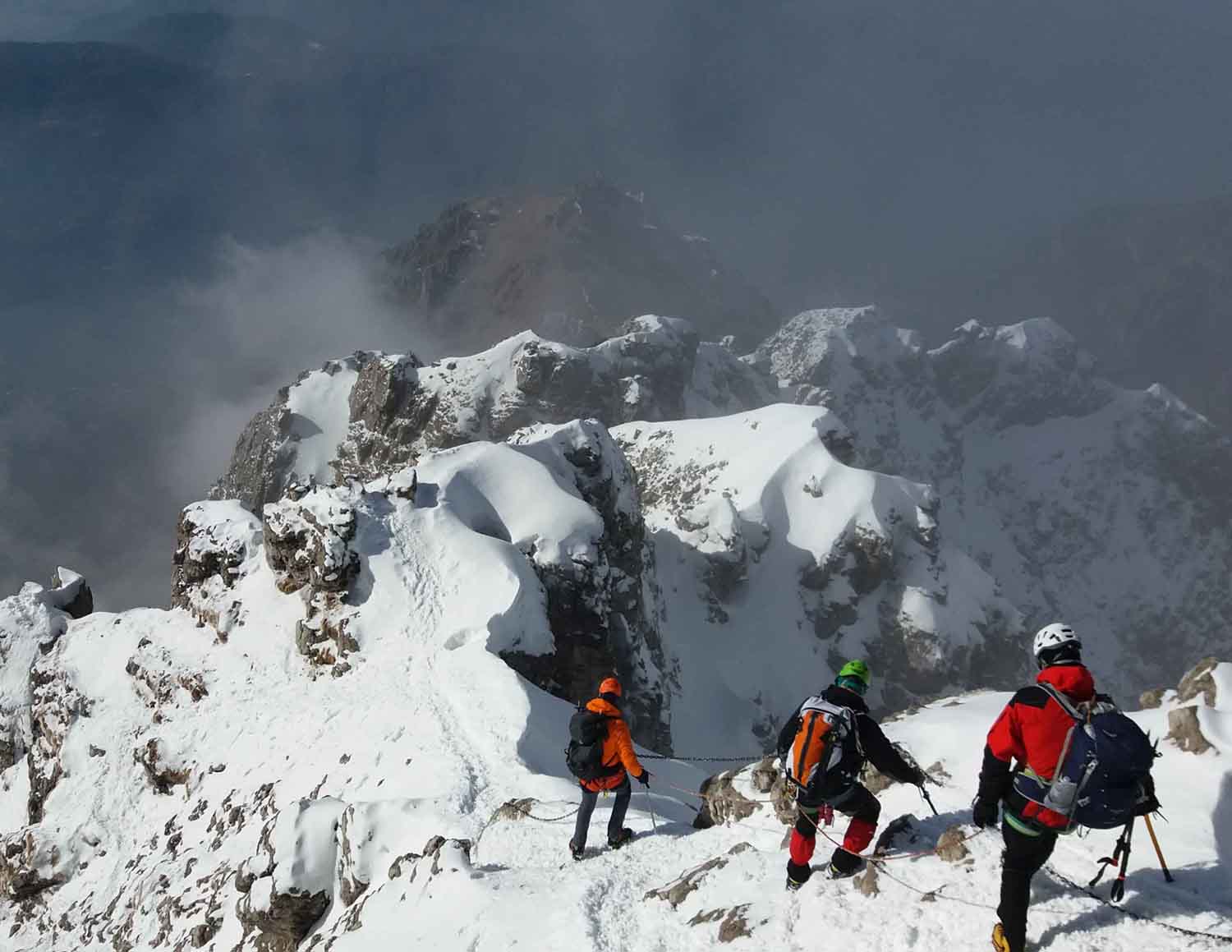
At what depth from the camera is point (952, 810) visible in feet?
36.6

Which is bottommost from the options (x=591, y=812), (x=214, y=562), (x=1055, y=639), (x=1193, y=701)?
(x=214, y=562)

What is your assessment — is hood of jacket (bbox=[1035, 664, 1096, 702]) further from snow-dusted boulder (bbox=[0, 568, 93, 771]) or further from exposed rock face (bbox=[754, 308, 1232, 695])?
exposed rock face (bbox=[754, 308, 1232, 695])

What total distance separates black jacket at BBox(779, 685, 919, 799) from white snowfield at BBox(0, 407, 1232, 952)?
1398 millimetres

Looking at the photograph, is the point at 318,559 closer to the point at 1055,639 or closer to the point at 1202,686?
the point at 1202,686

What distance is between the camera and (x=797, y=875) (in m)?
10.0

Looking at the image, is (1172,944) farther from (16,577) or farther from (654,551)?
(16,577)

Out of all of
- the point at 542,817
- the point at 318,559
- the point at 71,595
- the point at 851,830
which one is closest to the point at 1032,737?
the point at 851,830

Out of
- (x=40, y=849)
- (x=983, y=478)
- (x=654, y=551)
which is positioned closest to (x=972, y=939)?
(x=40, y=849)

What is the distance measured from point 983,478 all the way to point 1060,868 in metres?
153

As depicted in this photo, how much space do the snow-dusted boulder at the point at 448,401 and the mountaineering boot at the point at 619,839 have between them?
67836 mm

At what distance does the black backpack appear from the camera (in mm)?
12766

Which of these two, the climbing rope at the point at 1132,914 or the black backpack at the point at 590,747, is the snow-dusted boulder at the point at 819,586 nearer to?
the black backpack at the point at 590,747

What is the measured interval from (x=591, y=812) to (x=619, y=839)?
829 millimetres

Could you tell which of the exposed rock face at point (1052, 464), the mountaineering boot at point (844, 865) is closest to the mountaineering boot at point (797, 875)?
the mountaineering boot at point (844, 865)
